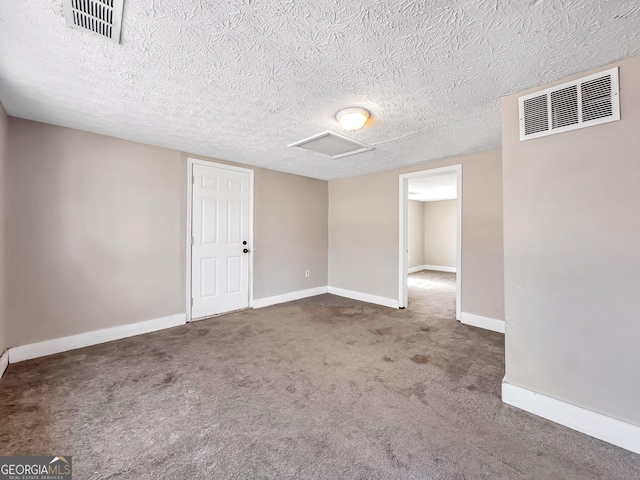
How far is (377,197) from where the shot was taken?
4.76m

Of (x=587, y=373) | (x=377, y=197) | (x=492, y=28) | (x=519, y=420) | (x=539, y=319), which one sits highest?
(x=492, y=28)

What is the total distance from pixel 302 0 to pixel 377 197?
3702mm

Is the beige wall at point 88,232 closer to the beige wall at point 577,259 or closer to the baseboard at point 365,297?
the baseboard at point 365,297

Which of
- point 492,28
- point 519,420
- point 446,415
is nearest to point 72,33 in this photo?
point 492,28

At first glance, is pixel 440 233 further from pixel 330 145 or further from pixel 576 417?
pixel 576 417

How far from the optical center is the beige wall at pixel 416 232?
28.5 feet

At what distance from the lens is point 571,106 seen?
177 cm

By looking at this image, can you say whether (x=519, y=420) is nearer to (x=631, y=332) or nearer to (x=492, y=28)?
(x=631, y=332)

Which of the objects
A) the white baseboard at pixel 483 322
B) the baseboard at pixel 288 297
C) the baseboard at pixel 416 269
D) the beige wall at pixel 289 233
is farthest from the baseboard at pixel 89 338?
the baseboard at pixel 416 269

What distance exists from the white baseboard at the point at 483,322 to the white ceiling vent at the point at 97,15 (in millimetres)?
4444

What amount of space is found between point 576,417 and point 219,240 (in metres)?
4.07

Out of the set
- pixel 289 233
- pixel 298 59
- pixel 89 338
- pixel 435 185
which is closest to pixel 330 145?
pixel 298 59

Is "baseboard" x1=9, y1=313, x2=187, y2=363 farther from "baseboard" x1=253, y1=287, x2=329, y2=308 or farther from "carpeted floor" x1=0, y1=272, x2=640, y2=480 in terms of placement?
"baseboard" x1=253, y1=287, x2=329, y2=308

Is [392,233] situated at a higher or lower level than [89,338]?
higher
